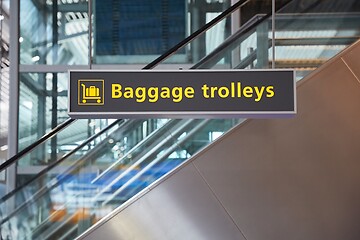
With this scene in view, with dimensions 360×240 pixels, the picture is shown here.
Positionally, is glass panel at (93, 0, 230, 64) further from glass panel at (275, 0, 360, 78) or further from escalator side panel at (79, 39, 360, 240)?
escalator side panel at (79, 39, 360, 240)

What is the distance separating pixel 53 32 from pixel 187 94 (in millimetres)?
4739

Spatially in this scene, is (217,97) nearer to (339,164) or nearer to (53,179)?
(339,164)

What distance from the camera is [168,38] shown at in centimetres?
905

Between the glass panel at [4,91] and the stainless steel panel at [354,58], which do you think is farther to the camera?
the glass panel at [4,91]

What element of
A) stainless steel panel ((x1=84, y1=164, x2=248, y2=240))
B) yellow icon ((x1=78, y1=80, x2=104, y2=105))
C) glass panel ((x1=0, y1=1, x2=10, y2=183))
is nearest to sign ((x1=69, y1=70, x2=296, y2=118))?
yellow icon ((x1=78, y1=80, x2=104, y2=105))

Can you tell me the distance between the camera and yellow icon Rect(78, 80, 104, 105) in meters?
4.59

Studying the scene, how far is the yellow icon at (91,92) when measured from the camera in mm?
4590

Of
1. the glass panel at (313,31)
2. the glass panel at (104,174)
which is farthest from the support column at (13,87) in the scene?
the glass panel at (313,31)

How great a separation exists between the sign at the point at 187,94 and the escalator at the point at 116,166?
3.21ft

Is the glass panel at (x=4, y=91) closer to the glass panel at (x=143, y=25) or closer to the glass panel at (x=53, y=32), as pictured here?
the glass panel at (x=53, y=32)

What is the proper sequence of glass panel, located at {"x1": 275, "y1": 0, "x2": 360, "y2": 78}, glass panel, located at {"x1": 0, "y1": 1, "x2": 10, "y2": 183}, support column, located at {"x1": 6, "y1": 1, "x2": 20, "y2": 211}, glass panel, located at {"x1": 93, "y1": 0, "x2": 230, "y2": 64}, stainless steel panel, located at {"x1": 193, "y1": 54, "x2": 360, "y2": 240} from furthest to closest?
glass panel, located at {"x1": 0, "y1": 1, "x2": 10, "y2": 183} → glass panel, located at {"x1": 93, "y1": 0, "x2": 230, "y2": 64} → support column, located at {"x1": 6, "y1": 1, "x2": 20, "y2": 211} → glass panel, located at {"x1": 275, "y1": 0, "x2": 360, "y2": 78} → stainless steel panel, located at {"x1": 193, "y1": 54, "x2": 360, "y2": 240}

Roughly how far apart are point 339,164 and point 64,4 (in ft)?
15.7

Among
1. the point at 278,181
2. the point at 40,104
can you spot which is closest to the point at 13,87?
the point at 40,104

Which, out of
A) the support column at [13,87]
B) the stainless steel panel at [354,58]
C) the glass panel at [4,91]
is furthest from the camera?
the glass panel at [4,91]
